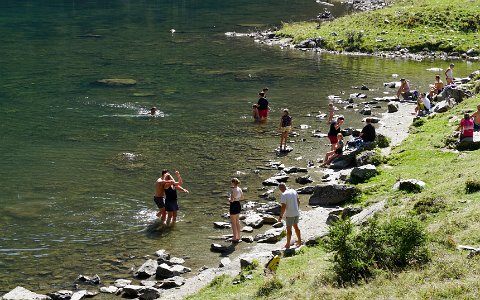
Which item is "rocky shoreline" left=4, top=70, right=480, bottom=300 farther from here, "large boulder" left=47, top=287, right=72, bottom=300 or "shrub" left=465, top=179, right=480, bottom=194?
"shrub" left=465, top=179, right=480, bottom=194

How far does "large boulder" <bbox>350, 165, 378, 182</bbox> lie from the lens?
3256 centimetres

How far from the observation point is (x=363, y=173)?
32.7m

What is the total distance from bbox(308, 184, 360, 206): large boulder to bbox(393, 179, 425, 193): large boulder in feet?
8.11

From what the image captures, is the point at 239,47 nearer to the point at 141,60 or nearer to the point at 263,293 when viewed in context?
the point at 141,60

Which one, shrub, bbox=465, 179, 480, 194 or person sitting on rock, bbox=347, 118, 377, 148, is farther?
person sitting on rock, bbox=347, 118, 377, 148

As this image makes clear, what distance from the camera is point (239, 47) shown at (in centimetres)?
7819

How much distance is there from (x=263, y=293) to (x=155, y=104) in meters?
34.2

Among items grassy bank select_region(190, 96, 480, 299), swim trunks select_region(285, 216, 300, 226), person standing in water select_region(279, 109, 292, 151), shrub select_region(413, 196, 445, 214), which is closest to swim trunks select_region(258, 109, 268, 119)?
person standing in water select_region(279, 109, 292, 151)

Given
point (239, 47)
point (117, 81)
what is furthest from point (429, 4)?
point (117, 81)

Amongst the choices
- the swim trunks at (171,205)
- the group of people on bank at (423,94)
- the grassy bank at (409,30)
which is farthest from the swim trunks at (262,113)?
the grassy bank at (409,30)

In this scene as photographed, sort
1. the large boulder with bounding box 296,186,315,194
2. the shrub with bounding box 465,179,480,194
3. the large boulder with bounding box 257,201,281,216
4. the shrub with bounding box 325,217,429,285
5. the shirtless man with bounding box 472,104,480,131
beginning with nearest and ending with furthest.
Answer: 1. the shrub with bounding box 325,217,429,285
2. the shrub with bounding box 465,179,480,194
3. the large boulder with bounding box 257,201,281,216
4. the large boulder with bounding box 296,186,315,194
5. the shirtless man with bounding box 472,104,480,131

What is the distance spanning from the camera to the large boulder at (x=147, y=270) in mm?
25703

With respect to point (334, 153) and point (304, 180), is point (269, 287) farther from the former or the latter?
point (334, 153)

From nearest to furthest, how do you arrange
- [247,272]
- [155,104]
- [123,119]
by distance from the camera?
[247,272], [123,119], [155,104]
